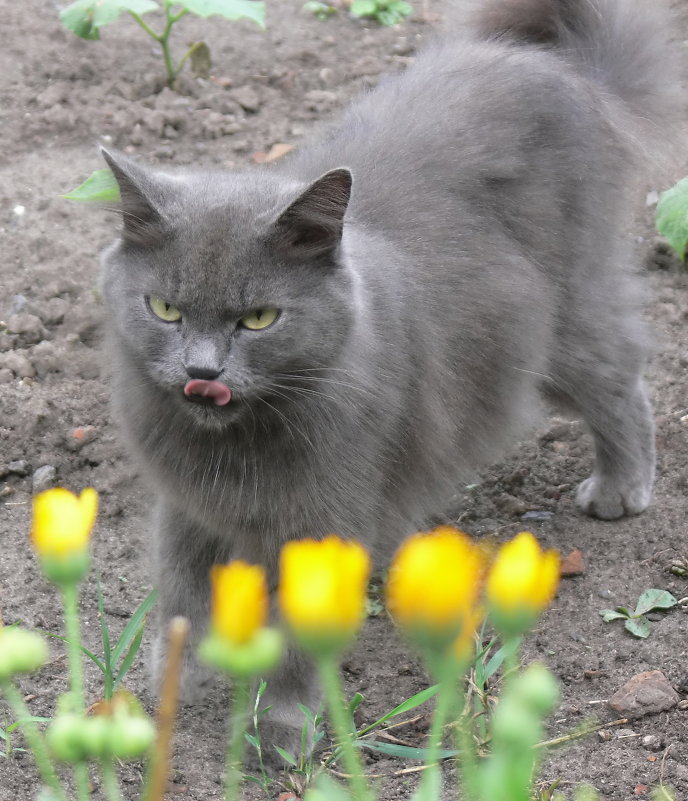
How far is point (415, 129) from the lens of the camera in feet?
9.75

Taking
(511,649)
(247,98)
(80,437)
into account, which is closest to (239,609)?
(511,649)

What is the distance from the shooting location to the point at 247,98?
506 centimetres

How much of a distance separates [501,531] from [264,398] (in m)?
1.31

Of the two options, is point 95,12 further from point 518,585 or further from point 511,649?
point 518,585

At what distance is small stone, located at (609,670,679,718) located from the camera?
2666 mm

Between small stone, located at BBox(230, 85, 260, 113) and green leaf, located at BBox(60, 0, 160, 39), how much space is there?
2.20 feet

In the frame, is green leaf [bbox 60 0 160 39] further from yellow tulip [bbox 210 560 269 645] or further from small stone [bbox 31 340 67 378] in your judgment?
yellow tulip [bbox 210 560 269 645]

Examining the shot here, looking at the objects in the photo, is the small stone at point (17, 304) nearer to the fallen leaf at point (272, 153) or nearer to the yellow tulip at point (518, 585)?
the fallen leaf at point (272, 153)

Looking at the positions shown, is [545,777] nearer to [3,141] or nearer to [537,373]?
[537,373]

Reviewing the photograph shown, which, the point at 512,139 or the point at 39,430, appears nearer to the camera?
the point at 512,139

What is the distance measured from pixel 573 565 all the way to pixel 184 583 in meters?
1.17

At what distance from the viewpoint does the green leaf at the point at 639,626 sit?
9.75ft

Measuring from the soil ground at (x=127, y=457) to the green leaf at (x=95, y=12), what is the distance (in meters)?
0.38

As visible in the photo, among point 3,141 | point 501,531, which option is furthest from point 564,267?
point 3,141
